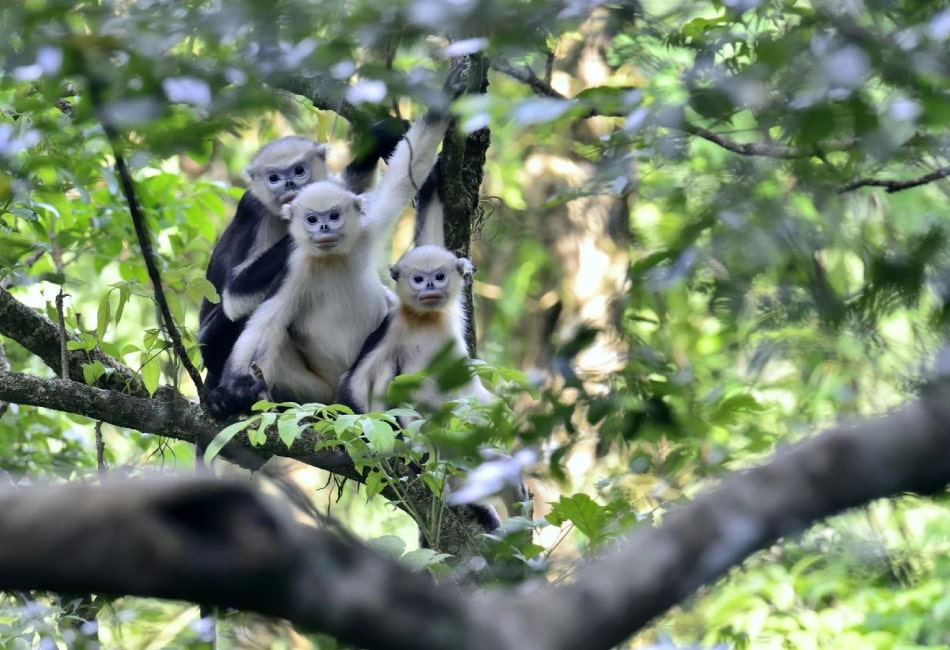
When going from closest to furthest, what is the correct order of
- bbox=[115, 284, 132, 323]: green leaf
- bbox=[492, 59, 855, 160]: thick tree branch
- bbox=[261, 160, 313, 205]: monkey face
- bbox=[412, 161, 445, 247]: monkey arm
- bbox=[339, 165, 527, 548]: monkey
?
bbox=[492, 59, 855, 160]: thick tree branch < bbox=[115, 284, 132, 323]: green leaf < bbox=[412, 161, 445, 247]: monkey arm < bbox=[339, 165, 527, 548]: monkey < bbox=[261, 160, 313, 205]: monkey face

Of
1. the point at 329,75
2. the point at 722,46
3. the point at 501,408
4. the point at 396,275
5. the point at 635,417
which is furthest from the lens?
the point at 396,275

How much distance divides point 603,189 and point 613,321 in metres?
1.35

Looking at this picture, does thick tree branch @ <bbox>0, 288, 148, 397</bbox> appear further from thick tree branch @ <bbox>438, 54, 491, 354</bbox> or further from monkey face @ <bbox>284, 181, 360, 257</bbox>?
thick tree branch @ <bbox>438, 54, 491, 354</bbox>

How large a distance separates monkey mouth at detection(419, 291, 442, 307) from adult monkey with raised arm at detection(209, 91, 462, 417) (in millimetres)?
466

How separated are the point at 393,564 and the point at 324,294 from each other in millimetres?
5499

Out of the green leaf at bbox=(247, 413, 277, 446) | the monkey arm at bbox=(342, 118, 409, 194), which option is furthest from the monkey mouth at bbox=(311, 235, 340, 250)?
the green leaf at bbox=(247, 413, 277, 446)

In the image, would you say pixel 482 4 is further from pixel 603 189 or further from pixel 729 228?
pixel 603 189

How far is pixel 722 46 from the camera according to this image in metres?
3.19

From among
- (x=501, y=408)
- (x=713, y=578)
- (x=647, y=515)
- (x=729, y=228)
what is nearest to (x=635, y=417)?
(x=501, y=408)

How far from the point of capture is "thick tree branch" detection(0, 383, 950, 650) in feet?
3.64

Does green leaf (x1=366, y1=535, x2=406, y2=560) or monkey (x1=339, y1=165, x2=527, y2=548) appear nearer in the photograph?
green leaf (x1=366, y1=535, x2=406, y2=560)

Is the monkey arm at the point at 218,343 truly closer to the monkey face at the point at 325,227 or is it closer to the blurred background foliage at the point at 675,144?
the monkey face at the point at 325,227

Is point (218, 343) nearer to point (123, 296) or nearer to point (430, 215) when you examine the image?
point (430, 215)

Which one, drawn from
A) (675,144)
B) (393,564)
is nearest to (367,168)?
(675,144)
